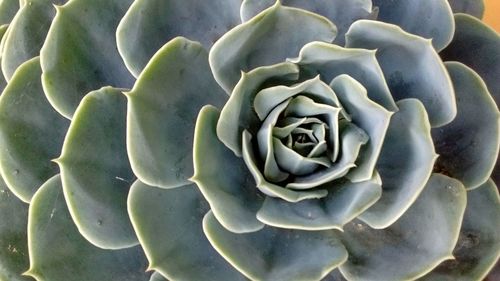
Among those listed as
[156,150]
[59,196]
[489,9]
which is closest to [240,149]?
[156,150]

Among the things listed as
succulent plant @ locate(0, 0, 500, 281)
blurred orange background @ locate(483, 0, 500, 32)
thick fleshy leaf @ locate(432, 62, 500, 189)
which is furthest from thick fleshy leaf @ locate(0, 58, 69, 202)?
blurred orange background @ locate(483, 0, 500, 32)

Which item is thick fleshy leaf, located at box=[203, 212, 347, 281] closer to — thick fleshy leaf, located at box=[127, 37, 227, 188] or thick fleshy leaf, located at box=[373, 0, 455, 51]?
thick fleshy leaf, located at box=[127, 37, 227, 188]

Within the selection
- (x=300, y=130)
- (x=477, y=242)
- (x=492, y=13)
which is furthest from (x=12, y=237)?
(x=492, y=13)

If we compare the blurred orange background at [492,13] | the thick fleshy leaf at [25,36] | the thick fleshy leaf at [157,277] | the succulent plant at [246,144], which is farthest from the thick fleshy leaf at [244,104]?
the blurred orange background at [492,13]

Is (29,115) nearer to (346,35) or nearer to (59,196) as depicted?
(59,196)

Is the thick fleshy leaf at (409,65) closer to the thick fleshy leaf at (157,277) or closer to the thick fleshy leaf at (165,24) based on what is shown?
the thick fleshy leaf at (165,24)
